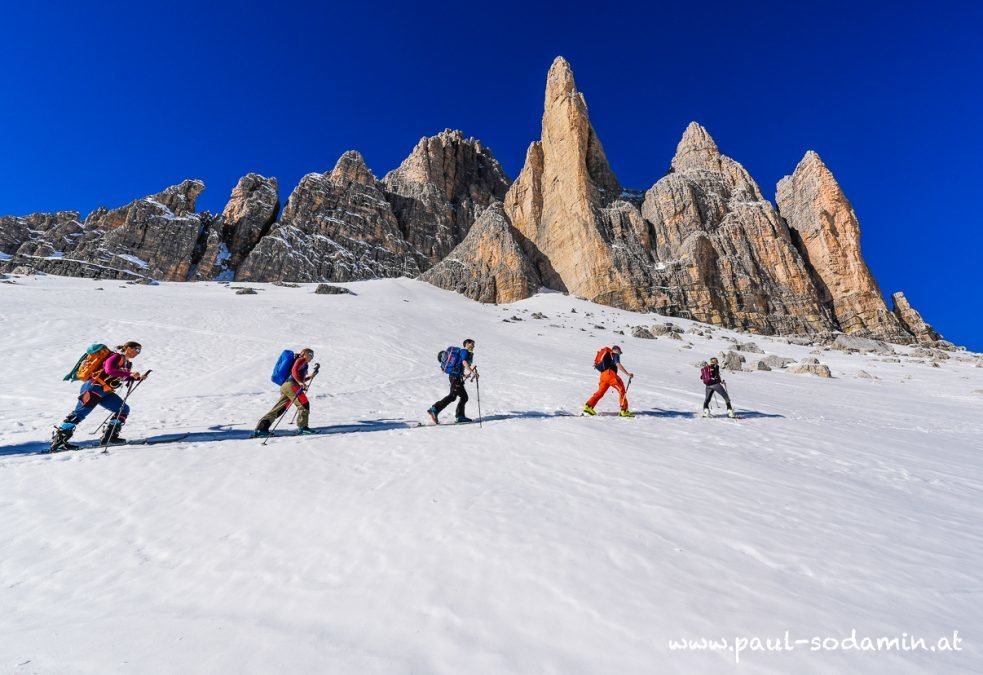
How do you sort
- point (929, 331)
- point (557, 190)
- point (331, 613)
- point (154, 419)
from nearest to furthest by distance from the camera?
point (331, 613)
point (154, 419)
point (929, 331)
point (557, 190)

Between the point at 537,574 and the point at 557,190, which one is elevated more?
the point at 557,190

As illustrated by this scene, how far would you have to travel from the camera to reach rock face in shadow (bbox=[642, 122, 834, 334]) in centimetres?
5322

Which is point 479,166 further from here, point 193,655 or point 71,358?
point 193,655

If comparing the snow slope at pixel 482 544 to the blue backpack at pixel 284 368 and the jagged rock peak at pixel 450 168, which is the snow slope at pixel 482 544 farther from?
the jagged rock peak at pixel 450 168

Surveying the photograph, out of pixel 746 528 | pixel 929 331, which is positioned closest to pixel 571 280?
pixel 929 331

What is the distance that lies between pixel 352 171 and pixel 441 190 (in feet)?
64.8

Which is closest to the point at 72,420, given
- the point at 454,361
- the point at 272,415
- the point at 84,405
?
the point at 84,405

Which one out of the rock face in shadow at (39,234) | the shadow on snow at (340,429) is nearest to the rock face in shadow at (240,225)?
the rock face in shadow at (39,234)

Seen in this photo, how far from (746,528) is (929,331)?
245 ft

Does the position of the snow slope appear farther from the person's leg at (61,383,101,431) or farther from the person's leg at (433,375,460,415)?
the person's leg at (61,383,101,431)

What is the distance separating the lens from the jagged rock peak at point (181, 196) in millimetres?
74750

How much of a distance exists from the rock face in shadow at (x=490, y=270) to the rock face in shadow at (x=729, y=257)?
63.6 feet

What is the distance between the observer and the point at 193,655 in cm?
217

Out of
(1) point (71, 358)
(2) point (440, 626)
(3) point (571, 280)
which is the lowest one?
(1) point (71, 358)
